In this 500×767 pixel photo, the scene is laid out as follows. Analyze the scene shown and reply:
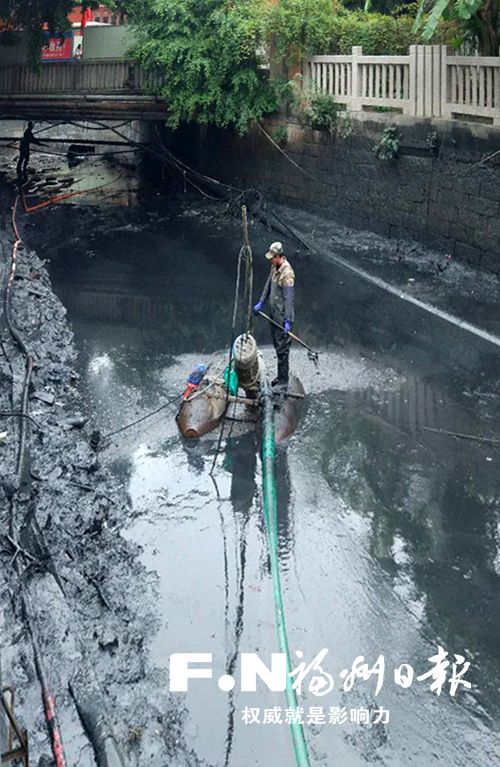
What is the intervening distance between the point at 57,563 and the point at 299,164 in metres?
13.5

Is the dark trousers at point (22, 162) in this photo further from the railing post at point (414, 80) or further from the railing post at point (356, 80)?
the railing post at point (414, 80)

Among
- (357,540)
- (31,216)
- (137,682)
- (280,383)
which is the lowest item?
(137,682)

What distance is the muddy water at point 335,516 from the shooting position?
19.3ft

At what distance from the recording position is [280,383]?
1026cm

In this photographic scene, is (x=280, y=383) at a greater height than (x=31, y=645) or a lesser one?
greater

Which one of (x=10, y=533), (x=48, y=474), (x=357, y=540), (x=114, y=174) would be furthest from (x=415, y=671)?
(x=114, y=174)

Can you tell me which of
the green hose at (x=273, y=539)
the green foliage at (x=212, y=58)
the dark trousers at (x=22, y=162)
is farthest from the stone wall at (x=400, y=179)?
the green hose at (x=273, y=539)

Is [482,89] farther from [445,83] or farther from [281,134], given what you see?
[281,134]

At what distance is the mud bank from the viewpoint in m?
5.65

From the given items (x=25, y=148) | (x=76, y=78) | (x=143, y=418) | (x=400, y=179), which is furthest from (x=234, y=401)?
(x=25, y=148)

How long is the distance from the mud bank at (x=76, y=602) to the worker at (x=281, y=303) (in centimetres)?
242

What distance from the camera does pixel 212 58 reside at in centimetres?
1850

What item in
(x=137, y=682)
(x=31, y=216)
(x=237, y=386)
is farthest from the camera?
(x=31, y=216)

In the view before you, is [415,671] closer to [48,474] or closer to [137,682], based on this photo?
[137,682]
